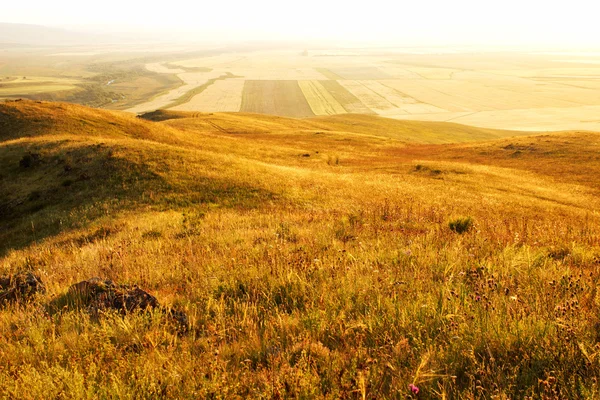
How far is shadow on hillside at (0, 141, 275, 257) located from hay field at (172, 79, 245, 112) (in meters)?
116

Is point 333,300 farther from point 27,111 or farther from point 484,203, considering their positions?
point 27,111

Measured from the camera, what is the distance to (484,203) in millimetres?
24297

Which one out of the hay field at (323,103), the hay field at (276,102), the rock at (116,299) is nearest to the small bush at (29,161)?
the rock at (116,299)

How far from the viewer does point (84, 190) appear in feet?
72.6

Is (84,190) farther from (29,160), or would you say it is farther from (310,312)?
(310,312)

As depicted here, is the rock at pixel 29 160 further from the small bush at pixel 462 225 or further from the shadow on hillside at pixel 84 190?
the small bush at pixel 462 225

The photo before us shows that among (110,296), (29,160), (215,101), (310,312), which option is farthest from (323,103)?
(310,312)

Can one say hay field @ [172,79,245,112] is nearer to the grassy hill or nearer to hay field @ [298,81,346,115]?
hay field @ [298,81,346,115]

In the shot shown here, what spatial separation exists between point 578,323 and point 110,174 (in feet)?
82.8

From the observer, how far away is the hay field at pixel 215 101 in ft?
470

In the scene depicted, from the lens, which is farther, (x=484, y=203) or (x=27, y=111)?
(x=27, y=111)

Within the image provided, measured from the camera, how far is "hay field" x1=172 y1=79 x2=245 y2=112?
14325cm

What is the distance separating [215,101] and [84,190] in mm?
147855

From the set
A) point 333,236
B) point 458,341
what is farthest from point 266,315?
point 333,236
